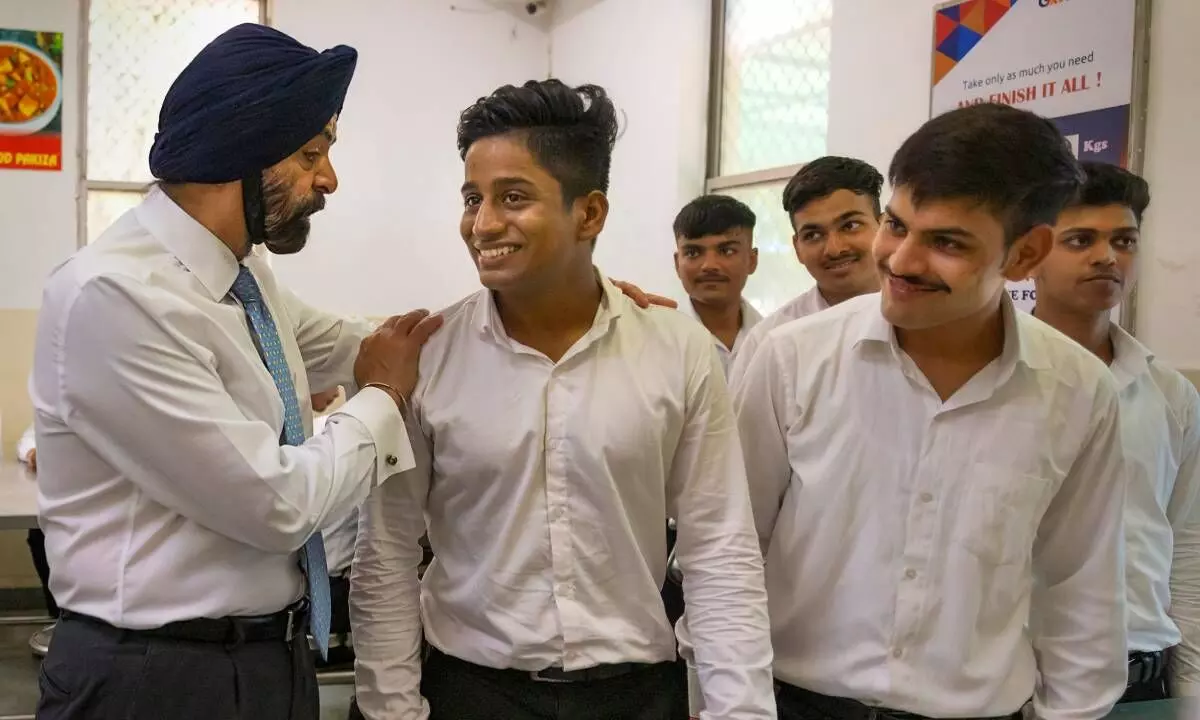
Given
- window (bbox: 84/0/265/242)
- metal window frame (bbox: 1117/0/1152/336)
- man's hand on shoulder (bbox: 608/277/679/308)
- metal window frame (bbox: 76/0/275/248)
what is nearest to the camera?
man's hand on shoulder (bbox: 608/277/679/308)

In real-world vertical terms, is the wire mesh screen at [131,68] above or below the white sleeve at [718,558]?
above

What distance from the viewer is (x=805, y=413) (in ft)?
4.69

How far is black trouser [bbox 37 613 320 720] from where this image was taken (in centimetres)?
120

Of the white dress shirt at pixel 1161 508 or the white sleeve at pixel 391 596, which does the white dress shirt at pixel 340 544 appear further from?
the white dress shirt at pixel 1161 508

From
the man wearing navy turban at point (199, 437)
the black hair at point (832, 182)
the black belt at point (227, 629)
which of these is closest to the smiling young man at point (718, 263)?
the black hair at point (832, 182)

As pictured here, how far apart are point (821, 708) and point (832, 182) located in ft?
4.80

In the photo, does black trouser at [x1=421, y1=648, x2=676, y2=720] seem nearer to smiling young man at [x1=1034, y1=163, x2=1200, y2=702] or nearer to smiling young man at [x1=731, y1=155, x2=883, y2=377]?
smiling young man at [x1=1034, y1=163, x2=1200, y2=702]

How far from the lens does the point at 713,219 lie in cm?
299

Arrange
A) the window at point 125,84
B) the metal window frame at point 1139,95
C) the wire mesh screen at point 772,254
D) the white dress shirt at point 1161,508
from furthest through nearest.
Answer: the window at point 125,84 → the wire mesh screen at point 772,254 → the metal window frame at point 1139,95 → the white dress shirt at point 1161,508

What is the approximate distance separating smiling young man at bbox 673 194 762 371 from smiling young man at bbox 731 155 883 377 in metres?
0.43

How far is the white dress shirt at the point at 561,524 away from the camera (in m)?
1.36

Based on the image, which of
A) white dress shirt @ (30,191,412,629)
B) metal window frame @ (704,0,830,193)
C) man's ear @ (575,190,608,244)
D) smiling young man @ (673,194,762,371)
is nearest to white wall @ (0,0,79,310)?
metal window frame @ (704,0,830,193)

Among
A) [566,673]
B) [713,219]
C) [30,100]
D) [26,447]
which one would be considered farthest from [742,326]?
[30,100]

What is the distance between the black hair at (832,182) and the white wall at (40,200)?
3616 mm
